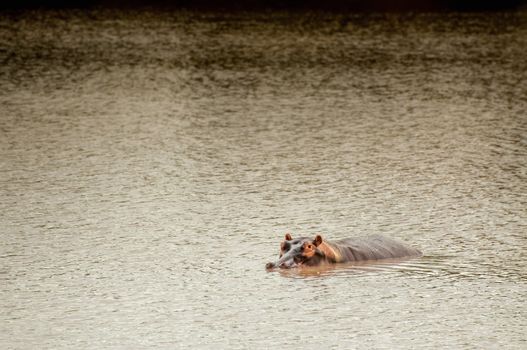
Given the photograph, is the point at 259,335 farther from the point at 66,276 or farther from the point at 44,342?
the point at 66,276

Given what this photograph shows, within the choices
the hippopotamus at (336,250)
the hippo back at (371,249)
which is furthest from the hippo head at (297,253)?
the hippo back at (371,249)

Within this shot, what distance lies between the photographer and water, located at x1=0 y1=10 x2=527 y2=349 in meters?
5.73

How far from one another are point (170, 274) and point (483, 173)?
3.20 meters

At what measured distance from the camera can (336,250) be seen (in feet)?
22.0

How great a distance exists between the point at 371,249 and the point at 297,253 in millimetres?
427

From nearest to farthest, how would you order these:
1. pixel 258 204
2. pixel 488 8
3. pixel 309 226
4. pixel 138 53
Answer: pixel 309 226 < pixel 258 204 < pixel 138 53 < pixel 488 8

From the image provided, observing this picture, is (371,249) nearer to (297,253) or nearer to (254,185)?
(297,253)

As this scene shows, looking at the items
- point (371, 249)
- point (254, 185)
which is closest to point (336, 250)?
point (371, 249)

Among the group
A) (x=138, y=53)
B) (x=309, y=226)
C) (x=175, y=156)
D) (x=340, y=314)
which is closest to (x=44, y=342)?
(x=340, y=314)

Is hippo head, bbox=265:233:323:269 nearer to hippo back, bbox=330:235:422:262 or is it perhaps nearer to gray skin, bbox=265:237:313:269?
gray skin, bbox=265:237:313:269

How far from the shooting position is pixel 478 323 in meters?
5.66

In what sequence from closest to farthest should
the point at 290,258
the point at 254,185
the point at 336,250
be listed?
the point at 290,258 → the point at 336,250 → the point at 254,185

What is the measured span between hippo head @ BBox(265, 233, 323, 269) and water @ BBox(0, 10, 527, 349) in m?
0.09

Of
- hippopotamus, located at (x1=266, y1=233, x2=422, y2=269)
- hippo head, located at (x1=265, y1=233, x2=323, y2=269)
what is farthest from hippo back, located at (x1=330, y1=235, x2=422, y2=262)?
hippo head, located at (x1=265, y1=233, x2=323, y2=269)
